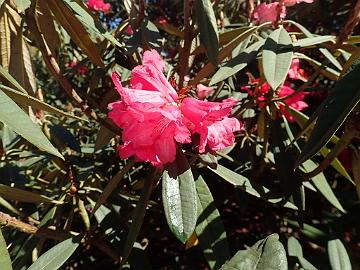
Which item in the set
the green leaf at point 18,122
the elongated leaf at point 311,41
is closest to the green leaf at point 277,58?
the elongated leaf at point 311,41

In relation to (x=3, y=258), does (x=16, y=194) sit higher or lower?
lower

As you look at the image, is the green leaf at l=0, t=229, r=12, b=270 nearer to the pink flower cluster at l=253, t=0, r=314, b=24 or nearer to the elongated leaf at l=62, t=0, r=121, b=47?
the elongated leaf at l=62, t=0, r=121, b=47

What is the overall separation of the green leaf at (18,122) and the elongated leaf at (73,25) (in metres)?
0.44

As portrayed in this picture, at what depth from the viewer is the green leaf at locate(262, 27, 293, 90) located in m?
0.96

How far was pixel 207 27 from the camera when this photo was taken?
34.7 inches

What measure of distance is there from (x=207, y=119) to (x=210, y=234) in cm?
27

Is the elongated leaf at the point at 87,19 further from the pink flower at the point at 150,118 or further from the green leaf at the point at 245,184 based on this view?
the green leaf at the point at 245,184

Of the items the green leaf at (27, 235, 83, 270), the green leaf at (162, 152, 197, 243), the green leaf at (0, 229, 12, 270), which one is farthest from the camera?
→ the green leaf at (27, 235, 83, 270)

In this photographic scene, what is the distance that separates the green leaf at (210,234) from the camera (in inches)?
38.8

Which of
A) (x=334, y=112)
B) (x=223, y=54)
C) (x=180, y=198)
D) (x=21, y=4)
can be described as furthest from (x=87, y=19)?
(x=334, y=112)

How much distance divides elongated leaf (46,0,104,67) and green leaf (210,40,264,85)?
277mm

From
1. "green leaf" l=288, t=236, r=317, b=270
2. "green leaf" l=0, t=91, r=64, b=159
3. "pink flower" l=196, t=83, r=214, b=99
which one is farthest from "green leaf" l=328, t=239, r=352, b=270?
"green leaf" l=0, t=91, r=64, b=159

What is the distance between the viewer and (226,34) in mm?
1166

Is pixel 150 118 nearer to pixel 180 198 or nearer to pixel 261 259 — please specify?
pixel 180 198
